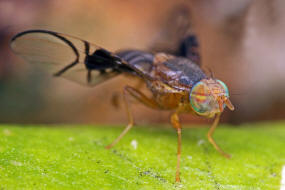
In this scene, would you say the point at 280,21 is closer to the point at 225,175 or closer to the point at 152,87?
the point at 152,87

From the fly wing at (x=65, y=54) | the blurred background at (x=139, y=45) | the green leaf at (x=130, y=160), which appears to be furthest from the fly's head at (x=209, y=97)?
the blurred background at (x=139, y=45)

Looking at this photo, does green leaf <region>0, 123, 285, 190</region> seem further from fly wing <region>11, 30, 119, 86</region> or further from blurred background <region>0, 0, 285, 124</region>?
blurred background <region>0, 0, 285, 124</region>

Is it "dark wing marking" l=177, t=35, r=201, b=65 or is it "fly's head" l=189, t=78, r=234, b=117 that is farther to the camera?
"dark wing marking" l=177, t=35, r=201, b=65

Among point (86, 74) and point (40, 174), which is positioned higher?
point (86, 74)

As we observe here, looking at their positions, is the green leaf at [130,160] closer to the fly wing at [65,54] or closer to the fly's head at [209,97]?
the fly's head at [209,97]

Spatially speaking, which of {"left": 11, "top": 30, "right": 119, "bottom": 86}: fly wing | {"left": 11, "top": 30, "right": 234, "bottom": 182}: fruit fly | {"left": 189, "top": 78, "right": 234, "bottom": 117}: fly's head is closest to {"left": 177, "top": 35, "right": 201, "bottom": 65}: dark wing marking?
{"left": 11, "top": 30, "right": 234, "bottom": 182}: fruit fly

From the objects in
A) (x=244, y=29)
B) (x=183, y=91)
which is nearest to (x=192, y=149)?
(x=183, y=91)

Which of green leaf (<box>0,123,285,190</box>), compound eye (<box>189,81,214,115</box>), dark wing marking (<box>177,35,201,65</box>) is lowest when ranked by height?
green leaf (<box>0,123,285,190</box>)

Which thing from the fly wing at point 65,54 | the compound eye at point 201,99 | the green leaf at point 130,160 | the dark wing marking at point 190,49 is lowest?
the green leaf at point 130,160

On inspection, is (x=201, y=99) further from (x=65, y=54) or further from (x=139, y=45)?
(x=139, y=45)
